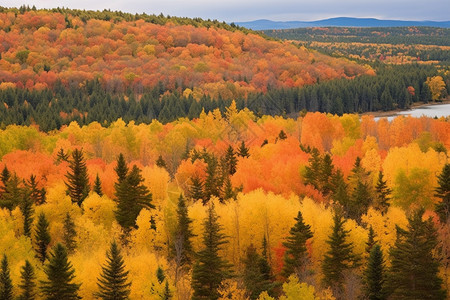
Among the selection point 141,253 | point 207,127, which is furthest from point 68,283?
point 207,127

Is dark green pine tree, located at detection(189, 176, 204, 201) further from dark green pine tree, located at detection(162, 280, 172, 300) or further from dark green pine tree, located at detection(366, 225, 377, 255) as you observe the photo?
dark green pine tree, located at detection(162, 280, 172, 300)

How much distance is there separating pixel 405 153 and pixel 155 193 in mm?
30642

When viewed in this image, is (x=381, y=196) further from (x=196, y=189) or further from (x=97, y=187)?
(x=97, y=187)

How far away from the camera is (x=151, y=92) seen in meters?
174

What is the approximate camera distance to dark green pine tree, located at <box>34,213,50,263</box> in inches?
2087

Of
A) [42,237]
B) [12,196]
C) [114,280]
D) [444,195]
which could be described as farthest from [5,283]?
[444,195]

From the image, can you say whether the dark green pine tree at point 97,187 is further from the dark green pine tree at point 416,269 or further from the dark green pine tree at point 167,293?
the dark green pine tree at point 416,269

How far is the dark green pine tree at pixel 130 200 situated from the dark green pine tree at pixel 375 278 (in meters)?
25.0

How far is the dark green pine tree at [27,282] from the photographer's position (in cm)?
4031

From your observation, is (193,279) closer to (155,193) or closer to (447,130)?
(155,193)

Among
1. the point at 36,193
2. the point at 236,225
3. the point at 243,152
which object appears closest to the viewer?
the point at 236,225

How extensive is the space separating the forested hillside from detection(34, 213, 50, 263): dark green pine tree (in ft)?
0.42

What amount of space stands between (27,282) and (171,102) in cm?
11202

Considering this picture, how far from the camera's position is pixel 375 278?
141ft
